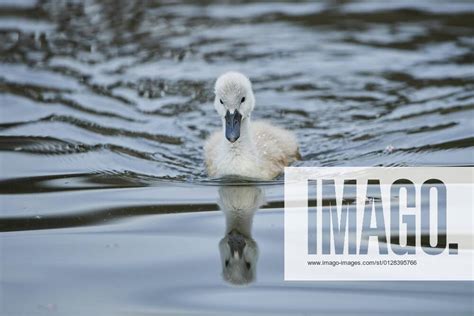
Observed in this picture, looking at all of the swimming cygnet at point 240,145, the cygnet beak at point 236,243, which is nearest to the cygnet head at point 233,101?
the swimming cygnet at point 240,145

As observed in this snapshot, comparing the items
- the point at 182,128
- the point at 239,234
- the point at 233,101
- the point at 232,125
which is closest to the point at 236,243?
the point at 239,234

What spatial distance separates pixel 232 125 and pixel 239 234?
1.13m

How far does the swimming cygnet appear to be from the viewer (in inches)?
279

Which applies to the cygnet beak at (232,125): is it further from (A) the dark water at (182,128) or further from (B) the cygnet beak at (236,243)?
(B) the cygnet beak at (236,243)

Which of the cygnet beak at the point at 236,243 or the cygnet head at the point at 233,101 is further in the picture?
the cygnet head at the point at 233,101

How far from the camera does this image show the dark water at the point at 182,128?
5309 mm

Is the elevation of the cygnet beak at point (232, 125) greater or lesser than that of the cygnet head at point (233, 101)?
lesser

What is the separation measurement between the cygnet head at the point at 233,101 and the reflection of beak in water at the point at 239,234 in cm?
43

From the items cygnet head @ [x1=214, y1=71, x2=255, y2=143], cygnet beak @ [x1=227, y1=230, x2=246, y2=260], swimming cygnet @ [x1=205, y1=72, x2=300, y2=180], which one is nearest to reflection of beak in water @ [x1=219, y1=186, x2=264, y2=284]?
cygnet beak @ [x1=227, y1=230, x2=246, y2=260]

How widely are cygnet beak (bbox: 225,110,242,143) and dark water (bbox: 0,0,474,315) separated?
44cm

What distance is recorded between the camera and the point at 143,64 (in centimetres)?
1072

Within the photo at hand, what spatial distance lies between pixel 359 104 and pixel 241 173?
250 centimetres

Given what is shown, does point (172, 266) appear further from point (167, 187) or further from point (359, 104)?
point (359, 104)

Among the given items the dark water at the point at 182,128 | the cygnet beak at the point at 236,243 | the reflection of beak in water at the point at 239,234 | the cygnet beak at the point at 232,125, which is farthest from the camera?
the cygnet beak at the point at 232,125
